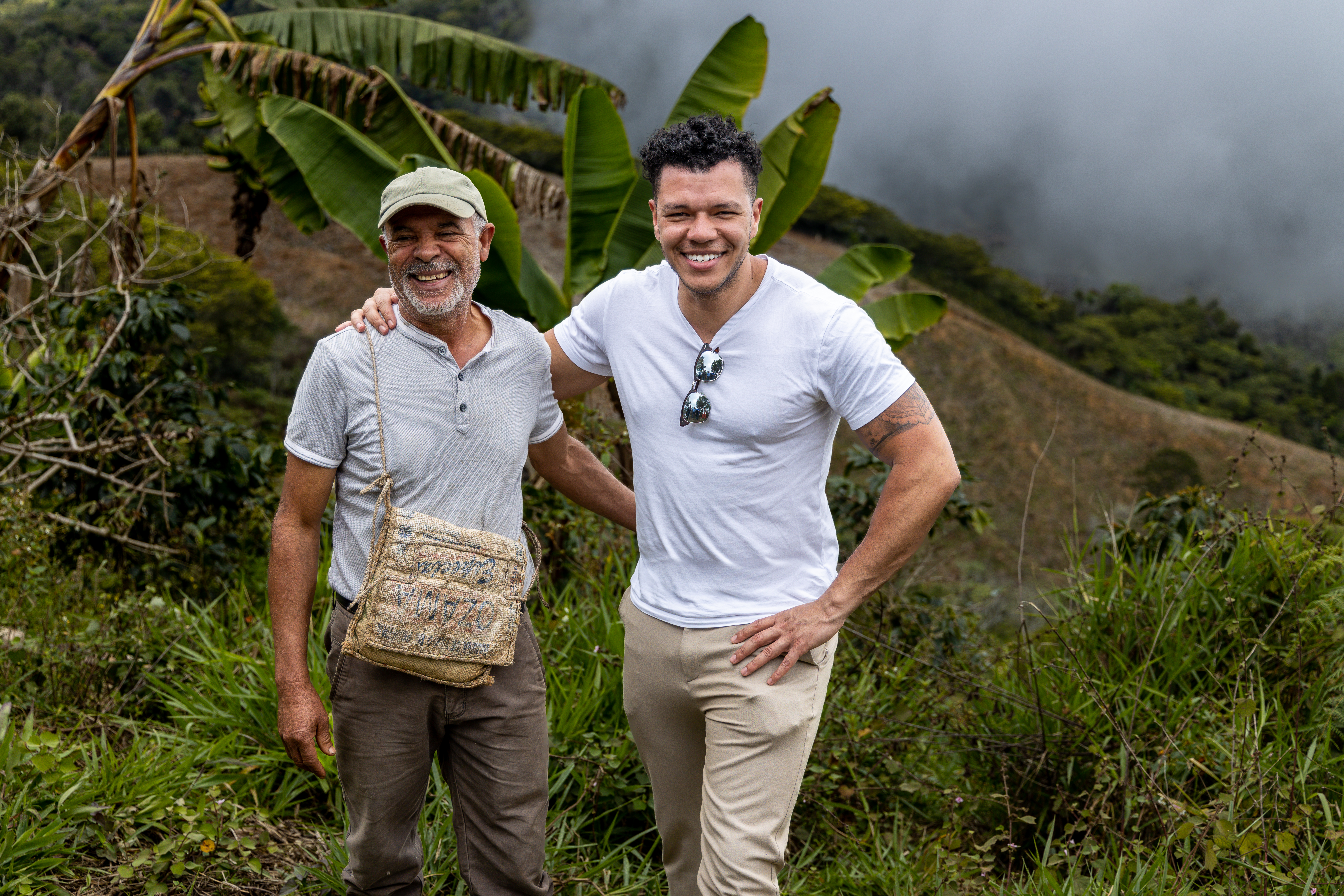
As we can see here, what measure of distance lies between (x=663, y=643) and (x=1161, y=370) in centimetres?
3347

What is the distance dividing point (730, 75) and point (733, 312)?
4727 mm

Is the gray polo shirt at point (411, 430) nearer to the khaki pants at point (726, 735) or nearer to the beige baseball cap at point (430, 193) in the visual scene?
the beige baseball cap at point (430, 193)

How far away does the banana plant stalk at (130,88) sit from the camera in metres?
6.76

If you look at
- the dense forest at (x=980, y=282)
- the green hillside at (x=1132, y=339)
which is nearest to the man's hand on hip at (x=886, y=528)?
the dense forest at (x=980, y=282)

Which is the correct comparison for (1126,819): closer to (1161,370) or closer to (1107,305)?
(1161,370)

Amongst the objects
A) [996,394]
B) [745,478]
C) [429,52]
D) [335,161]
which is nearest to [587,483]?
[745,478]

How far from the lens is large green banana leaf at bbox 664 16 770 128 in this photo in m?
6.54

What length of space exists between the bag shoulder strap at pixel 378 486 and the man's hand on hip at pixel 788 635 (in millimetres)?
840

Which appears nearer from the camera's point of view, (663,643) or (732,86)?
(663,643)

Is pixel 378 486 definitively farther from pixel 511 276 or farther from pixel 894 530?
pixel 511 276

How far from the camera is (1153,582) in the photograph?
4211 mm

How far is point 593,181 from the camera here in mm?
6273

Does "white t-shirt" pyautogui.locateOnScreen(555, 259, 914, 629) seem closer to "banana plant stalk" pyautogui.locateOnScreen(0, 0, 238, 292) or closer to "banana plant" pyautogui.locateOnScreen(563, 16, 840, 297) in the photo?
"banana plant" pyautogui.locateOnScreen(563, 16, 840, 297)

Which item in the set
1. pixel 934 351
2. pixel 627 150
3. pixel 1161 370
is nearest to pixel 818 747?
pixel 627 150
